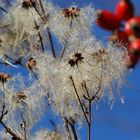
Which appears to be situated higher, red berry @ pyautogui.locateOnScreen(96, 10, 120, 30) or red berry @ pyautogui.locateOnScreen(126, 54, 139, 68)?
red berry @ pyautogui.locateOnScreen(96, 10, 120, 30)

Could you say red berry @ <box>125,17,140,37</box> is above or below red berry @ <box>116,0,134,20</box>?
below

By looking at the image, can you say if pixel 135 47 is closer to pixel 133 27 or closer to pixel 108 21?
pixel 133 27

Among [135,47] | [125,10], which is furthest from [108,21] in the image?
[135,47]

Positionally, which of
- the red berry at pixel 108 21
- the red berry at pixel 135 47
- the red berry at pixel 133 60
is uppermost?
the red berry at pixel 108 21

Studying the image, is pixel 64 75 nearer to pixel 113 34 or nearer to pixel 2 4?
pixel 2 4

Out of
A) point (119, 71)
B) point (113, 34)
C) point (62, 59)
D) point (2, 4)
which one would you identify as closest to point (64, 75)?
point (62, 59)

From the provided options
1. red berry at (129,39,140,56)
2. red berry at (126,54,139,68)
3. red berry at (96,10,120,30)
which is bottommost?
red berry at (129,39,140,56)

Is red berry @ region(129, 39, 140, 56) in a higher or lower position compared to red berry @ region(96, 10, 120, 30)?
lower
